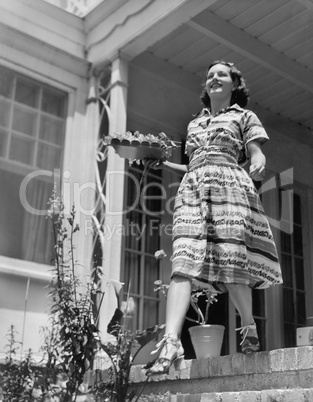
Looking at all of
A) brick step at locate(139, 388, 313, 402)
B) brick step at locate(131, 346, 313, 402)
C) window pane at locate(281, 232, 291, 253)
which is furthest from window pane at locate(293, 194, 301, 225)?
brick step at locate(139, 388, 313, 402)

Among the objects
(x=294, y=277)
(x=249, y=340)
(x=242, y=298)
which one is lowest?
(x=249, y=340)

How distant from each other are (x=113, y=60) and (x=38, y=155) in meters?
1.06

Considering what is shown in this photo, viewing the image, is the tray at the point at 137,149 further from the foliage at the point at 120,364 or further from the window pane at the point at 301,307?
the window pane at the point at 301,307

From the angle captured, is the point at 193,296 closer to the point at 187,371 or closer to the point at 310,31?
the point at 187,371

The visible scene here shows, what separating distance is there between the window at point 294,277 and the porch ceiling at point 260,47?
87 centimetres

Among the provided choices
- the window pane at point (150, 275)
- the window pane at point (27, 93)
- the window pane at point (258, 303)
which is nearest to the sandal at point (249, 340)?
the window pane at point (258, 303)

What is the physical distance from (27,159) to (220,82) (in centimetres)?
227

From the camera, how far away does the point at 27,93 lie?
5488mm

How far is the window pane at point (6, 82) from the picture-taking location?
5.32 meters

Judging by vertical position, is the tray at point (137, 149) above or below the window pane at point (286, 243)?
below

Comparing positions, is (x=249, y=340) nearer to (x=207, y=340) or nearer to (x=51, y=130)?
(x=207, y=340)

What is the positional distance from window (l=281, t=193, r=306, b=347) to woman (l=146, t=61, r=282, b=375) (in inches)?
80.0

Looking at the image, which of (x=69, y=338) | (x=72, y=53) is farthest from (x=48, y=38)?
(x=69, y=338)

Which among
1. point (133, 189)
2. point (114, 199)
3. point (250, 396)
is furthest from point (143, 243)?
point (250, 396)
